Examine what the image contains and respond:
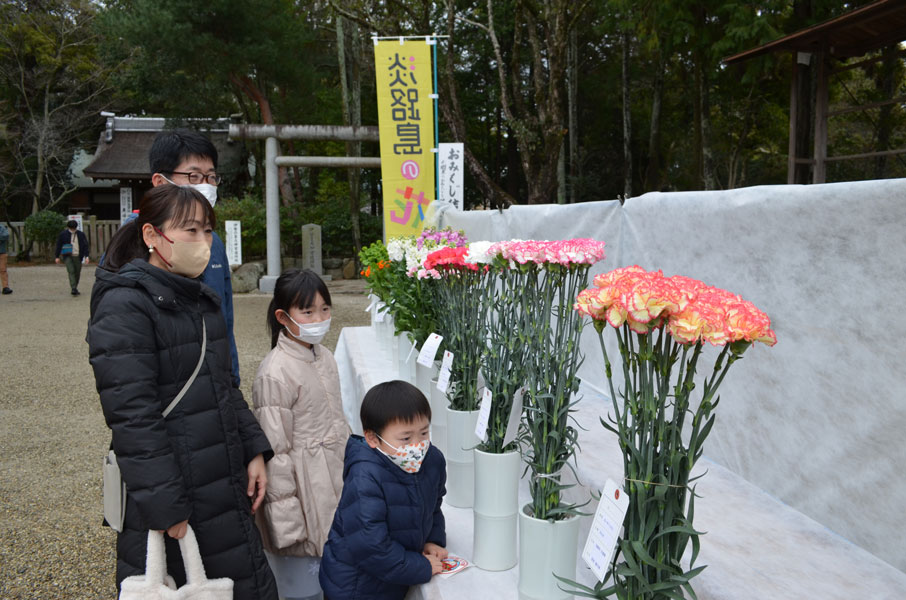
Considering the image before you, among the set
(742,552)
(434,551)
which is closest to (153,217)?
(434,551)

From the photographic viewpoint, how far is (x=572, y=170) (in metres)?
17.2

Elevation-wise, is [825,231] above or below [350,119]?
below

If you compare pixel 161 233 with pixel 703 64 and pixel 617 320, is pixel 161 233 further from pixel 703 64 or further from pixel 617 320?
pixel 703 64

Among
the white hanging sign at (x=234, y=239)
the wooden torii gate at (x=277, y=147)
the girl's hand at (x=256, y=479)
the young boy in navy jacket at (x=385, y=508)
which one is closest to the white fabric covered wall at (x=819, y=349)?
the young boy in navy jacket at (x=385, y=508)

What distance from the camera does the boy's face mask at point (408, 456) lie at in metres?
1.75

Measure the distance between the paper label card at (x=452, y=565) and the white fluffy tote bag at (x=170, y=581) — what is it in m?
0.58

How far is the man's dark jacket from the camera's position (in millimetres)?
1678

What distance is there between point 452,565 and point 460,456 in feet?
1.37

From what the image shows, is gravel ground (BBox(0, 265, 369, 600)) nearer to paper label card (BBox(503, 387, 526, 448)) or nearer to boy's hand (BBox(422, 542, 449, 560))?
boy's hand (BBox(422, 542, 449, 560))

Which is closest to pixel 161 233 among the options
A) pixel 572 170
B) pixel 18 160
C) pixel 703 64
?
pixel 703 64

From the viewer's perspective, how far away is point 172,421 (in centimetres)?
154

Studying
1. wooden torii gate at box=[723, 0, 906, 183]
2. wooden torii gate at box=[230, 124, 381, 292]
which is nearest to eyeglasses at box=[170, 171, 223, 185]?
wooden torii gate at box=[723, 0, 906, 183]

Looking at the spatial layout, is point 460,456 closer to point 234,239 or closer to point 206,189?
point 206,189

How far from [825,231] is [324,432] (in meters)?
1.64
